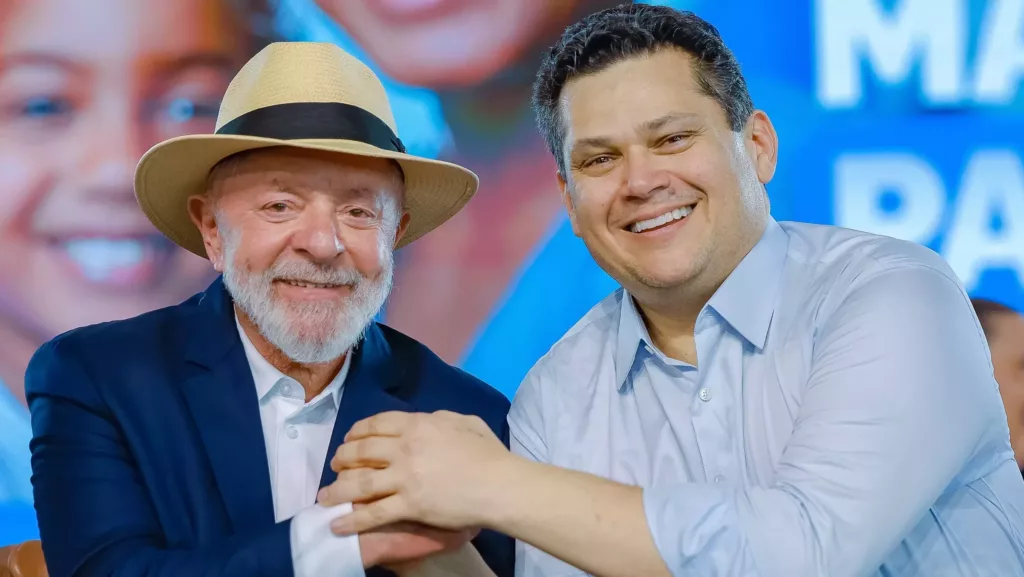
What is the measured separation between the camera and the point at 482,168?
3.47m

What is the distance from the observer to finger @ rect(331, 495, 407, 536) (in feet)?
5.33

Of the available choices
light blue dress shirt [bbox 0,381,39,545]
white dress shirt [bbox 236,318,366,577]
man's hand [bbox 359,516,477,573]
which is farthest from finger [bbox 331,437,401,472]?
light blue dress shirt [bbox 0,381,39,545]

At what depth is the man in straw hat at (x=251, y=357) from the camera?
6.37 ft

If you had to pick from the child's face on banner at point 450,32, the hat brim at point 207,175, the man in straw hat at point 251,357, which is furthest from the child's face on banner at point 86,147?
the man in straw hat at point 251,357

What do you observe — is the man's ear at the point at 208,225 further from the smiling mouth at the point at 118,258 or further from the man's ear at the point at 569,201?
the smiling mouth at the point at 118,258

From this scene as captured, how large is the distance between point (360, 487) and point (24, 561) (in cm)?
134

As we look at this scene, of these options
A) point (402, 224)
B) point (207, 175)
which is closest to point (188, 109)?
point (207, 175)

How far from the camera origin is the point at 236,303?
7.27 feet

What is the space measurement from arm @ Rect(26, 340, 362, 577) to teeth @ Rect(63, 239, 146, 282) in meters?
1.33

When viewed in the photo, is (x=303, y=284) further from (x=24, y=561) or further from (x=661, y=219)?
(x=24, y=561)

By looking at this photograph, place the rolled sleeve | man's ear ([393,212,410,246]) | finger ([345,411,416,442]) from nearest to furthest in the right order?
the rolled sleeve → finger ([345,411,416,442]) → man's ear ([393,212,410,246])

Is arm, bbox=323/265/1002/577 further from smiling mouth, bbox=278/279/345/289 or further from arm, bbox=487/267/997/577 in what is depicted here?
smiling mouth, bbox=278/279/345/289

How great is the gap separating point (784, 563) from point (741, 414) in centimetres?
49

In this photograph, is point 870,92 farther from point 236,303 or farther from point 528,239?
point 236,303
